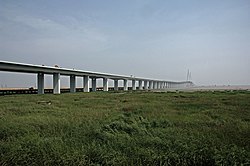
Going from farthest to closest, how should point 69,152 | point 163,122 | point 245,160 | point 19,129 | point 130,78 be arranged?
point 130,78 → point 163,122 → point 19,129 → point 69,152 → point 245,160

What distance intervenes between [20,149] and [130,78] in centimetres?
8892

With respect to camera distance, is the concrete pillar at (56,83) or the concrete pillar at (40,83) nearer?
the concrete pillar at (40,83)

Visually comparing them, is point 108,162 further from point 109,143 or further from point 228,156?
point 228,156

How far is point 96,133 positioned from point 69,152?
6.09ft

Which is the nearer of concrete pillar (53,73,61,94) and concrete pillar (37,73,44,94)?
concrete pillar (37,73,44,94)

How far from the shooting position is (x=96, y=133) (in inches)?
303

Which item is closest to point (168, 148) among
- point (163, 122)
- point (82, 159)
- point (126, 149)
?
point (126, 149)

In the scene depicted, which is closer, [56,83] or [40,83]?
[40,83]

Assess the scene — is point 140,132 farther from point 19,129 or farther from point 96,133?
point 19,129

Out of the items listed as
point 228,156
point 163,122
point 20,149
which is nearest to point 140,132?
point 163,122

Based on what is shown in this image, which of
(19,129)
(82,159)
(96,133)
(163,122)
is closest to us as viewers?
(82,159)

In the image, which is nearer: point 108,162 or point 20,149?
point 108,162

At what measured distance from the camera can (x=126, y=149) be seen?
6.14 metres

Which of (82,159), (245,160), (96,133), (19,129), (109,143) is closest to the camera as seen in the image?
(245,160)
